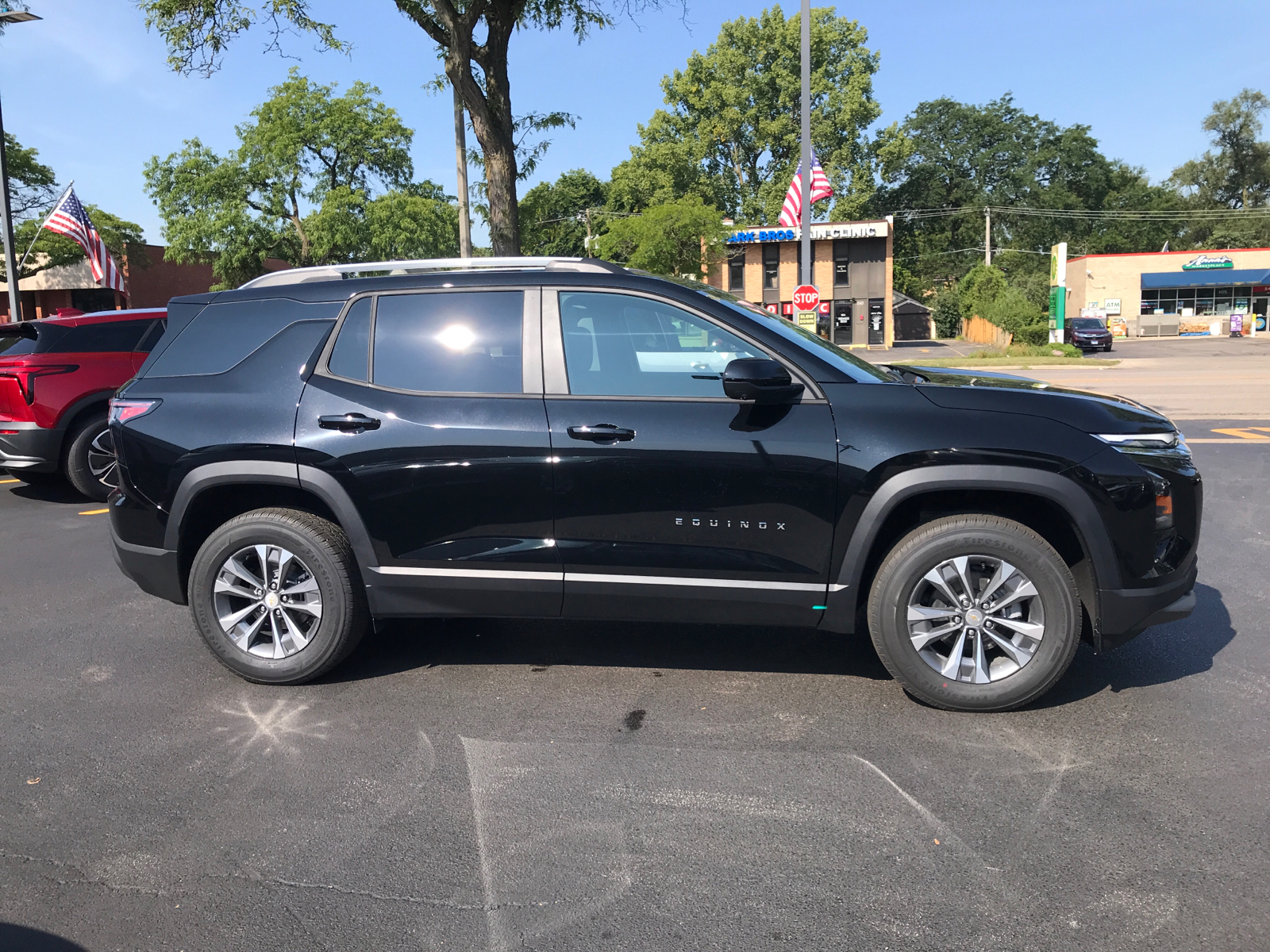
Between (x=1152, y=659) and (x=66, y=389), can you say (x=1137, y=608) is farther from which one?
(x=66, y=389)

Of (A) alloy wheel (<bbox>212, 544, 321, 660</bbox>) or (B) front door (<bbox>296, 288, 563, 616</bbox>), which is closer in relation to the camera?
(B) front door (<bbox>296, 288, 563, 616</bbox>)

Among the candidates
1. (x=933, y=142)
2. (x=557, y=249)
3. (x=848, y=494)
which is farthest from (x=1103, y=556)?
(x=933, y=142)

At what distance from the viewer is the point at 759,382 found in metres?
3.84

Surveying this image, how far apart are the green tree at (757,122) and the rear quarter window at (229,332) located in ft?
191

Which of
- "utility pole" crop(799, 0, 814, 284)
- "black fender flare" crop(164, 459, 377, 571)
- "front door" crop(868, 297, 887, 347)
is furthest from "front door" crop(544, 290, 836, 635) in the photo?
"front door" crop(868, 297, 887, 347)

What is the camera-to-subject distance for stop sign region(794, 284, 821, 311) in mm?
16781

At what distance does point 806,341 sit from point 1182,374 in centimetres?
2419

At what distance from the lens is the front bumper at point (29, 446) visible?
9.03 m

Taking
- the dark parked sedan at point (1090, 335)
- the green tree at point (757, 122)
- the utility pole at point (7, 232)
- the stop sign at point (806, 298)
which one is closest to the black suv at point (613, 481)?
the stop sign at point (806, 298)

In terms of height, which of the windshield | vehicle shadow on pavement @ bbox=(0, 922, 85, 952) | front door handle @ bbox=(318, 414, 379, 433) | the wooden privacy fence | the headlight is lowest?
vehicle shadow on pavement @ bbox=(0, 922, 85, 952)

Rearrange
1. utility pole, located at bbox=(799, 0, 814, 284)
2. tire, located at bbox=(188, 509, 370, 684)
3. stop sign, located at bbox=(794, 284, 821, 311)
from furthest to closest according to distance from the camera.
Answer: stop sign, located at bbox=(794, 284, 821, 311) → utility pole, located at bbox=(799, 0, 814, 284) → tire, located at bbox=(188, 509, 370, 684)

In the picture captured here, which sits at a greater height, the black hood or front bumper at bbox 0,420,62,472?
the black hood

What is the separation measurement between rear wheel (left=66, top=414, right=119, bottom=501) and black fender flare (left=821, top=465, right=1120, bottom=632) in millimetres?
7946

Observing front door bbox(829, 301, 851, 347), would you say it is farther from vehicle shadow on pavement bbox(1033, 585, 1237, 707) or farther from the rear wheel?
vehicle shadow on pavement bbox(1033, 585, 1237, 707)
